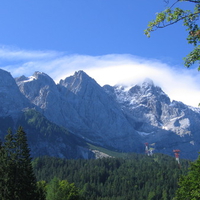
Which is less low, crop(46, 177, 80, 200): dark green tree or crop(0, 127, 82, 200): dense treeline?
crop(0, 127, 82, 200): dense treeline

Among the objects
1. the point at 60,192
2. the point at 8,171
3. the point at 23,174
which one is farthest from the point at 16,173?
the point at 60,192

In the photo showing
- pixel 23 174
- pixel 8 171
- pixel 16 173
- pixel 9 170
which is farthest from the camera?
pixel 23 174

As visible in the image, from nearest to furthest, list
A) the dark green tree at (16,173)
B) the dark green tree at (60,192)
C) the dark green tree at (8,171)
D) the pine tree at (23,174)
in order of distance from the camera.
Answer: the dark green tree at (8,171), the dark green tree at (16,173), the pine tree at (23,174), the dark green tree at (60,192)

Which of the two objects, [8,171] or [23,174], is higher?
[8,171]

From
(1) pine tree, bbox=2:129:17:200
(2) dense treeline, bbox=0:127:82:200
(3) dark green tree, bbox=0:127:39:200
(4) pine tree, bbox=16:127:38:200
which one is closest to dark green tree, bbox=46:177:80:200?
(2) dense treeline, bbox=0:127:82:200

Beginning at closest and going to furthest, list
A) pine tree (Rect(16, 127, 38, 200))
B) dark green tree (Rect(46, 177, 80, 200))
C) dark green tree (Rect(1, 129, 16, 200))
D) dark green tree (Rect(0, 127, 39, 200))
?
1. dark green tree (Rect(1, 129, 16, 200))
2. dark green tree (Rect(0, 127, 39, 200))
3. pine tree (Rect(16, 127, 38, 200))
4. dark green tree (Rect(46, 177, 80, 200))

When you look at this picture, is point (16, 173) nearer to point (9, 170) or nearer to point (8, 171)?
point (9, 170)

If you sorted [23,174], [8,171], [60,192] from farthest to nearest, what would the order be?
[60,192] < [23,174] < [8,171]

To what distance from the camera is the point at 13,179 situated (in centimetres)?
4847

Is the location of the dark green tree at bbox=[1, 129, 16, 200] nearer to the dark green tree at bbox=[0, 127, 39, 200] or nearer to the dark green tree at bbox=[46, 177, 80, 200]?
the dark green tree at bbox=[0, 127, 39, 200]

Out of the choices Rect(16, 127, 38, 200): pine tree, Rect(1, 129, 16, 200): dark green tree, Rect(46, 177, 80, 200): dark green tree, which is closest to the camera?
Rect(1, 129, 16, 200): dark green tree

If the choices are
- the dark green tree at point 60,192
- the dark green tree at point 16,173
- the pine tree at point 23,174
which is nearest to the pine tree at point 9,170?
the dark green tree at point 16,173

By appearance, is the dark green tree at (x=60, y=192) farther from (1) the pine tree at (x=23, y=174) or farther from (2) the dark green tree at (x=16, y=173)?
(1) the pine tree at (x=23, y=174)

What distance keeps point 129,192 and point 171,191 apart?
28.1m
